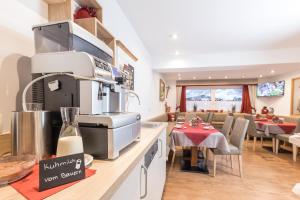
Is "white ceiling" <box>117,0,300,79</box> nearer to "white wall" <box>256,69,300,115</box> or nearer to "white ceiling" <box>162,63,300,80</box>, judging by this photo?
"white ceiling" <box>162,63,300,80</box>

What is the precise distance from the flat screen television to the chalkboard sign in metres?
6.52

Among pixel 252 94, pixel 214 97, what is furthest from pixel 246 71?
pixel 214 97

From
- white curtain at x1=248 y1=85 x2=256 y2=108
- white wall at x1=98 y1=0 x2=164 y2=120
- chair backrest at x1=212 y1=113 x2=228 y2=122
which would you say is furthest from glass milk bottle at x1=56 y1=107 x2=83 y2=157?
white curtain at x1=248 y1=85 x2=256 y2=108

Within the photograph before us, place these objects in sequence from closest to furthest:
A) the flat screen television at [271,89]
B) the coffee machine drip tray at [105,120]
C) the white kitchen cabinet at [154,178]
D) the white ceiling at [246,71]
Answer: the coffee machine drip tray at [105,120]
the white kitchen cabinet at [154,178]
the white ceiling at [246,71]
the flat screen television at [271,89]

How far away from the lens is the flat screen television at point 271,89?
215 inches

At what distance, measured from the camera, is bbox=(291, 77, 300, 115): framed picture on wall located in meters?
4.78

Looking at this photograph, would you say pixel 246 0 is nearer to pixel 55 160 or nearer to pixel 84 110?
pixel 84 110

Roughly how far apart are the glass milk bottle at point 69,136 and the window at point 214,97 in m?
7.12

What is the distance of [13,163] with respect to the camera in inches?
25.7

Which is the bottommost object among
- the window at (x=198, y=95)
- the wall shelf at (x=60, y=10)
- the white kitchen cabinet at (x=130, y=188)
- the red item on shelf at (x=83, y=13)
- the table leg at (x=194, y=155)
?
the table leg at (x=194, y=155)

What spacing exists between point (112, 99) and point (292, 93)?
5862mm

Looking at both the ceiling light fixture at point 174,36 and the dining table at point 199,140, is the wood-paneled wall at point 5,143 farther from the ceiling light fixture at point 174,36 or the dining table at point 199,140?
the ceiling light fixture at point 174,36

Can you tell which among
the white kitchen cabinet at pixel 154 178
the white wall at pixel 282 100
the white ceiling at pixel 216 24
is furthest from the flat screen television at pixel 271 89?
the white kitchen cabinet at pixel 154 178

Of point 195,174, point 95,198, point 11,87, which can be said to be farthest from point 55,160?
point 195,174
